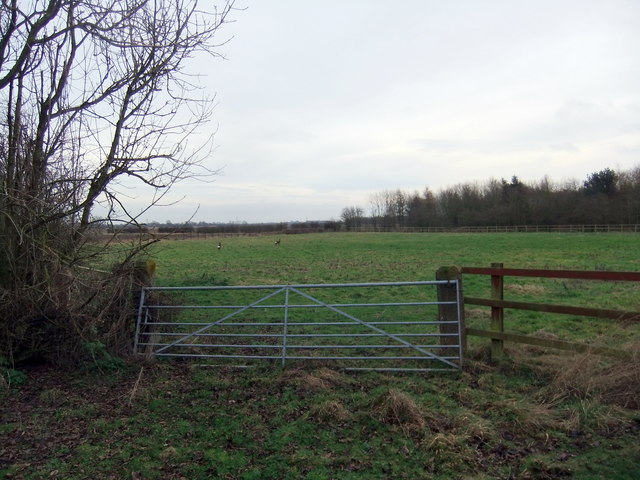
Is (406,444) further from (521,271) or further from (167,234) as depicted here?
→ (167,234)

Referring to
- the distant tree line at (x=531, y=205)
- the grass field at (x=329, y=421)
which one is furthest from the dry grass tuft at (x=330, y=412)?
the distant tree line at (x=531, y=205)

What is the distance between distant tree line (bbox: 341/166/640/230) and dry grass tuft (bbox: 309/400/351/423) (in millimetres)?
68224

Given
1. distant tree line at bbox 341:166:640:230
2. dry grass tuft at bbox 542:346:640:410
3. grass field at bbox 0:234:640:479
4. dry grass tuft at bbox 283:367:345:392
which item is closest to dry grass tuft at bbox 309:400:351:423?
grass field at bbox 0:234:640:479

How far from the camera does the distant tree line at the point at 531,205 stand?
63875 mm

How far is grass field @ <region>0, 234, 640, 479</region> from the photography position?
3855mm

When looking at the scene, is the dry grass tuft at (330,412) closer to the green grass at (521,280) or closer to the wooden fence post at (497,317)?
the wooden fence post at (497,317)

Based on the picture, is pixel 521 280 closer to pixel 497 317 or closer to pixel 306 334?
pixel 497 317

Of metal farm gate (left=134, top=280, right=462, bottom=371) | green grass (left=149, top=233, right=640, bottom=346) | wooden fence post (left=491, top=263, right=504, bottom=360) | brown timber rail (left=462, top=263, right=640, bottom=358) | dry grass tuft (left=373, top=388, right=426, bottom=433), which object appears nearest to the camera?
dry grass tuft (left=373, top=388, right=426, bottom=433)

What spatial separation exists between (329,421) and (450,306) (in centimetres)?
266

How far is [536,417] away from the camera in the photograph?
4500 millimetres

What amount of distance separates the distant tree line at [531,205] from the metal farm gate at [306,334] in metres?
64.9

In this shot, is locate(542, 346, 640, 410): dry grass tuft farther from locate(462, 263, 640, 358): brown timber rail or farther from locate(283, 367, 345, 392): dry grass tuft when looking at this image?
locate(283, 367, 345, 392): dry grass tuft

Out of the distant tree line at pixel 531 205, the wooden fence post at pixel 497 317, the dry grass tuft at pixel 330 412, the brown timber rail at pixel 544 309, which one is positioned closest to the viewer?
the dry grass tuft at pixel 330 412

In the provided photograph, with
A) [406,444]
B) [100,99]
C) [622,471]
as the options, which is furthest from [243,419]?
[100,99]
